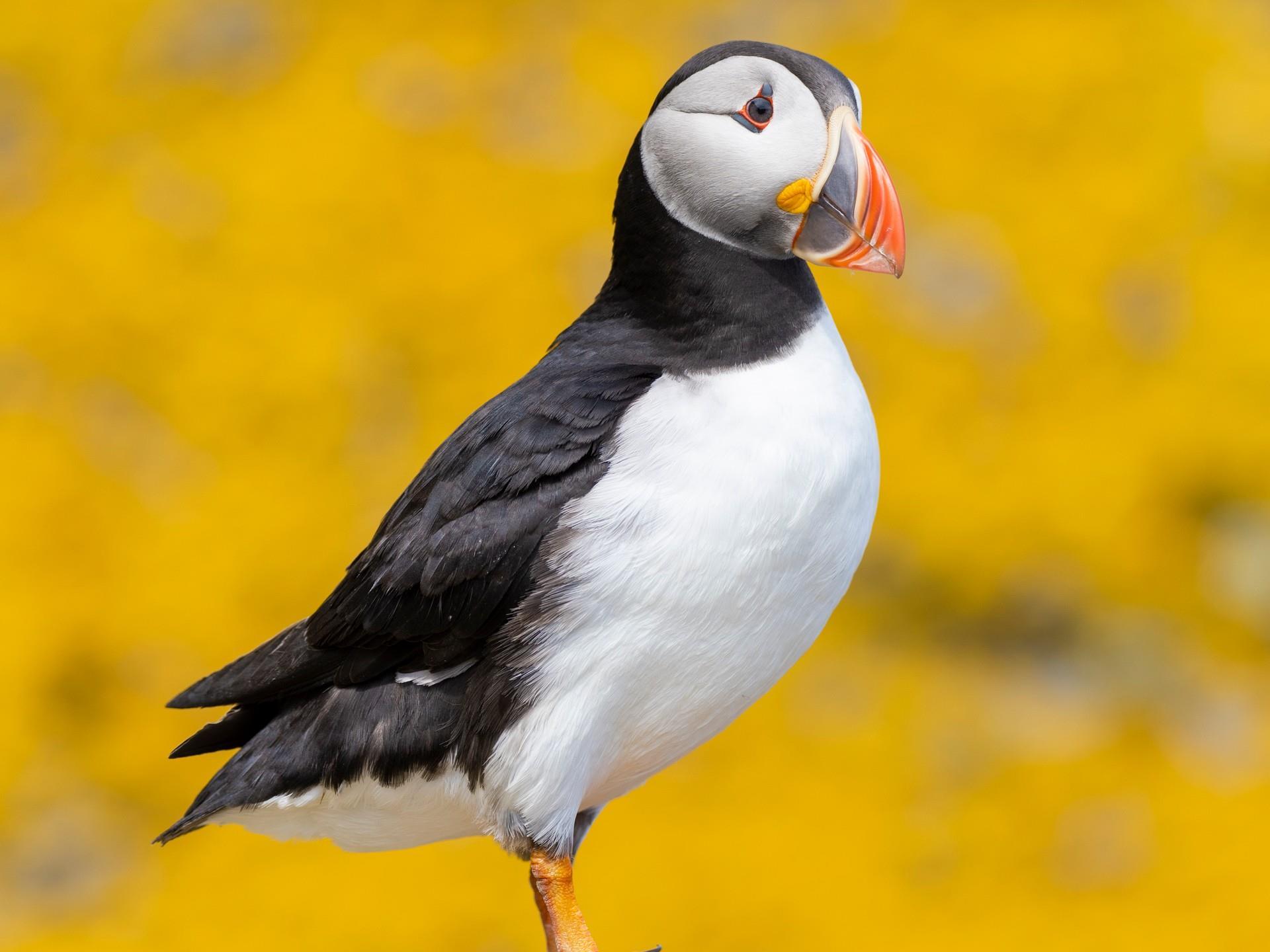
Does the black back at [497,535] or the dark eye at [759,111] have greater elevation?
the dark eye at [759,111]

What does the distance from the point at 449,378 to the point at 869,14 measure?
8.58 ft

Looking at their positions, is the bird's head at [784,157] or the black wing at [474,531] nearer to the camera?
the bird's head at [784,157]

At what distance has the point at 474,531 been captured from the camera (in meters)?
2.44

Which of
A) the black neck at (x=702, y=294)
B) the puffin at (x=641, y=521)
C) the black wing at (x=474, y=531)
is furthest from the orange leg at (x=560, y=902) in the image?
the black neck at (x=702, y=294)

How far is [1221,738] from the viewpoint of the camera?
606 cm

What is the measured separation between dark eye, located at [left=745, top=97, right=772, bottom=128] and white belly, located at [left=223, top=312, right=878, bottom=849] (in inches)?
14.3

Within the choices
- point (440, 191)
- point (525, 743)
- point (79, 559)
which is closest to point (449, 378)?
point (440, 191)

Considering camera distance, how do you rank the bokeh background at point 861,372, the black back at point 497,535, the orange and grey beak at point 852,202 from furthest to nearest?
the bokeh background at point 861,372
the black back at point 497,535
the orange and grey beak at point 852,202

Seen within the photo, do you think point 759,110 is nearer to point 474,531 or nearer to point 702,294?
point 702,294

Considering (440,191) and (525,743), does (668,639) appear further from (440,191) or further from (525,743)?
(440,191)

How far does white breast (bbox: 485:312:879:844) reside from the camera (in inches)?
91.6

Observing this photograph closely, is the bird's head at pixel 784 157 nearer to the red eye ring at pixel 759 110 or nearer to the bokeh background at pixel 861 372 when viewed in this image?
the red eye ring at pixel 759 110

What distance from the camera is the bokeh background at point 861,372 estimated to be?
5.60m

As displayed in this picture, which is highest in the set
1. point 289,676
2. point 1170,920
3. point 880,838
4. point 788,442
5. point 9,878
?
point 788,442
